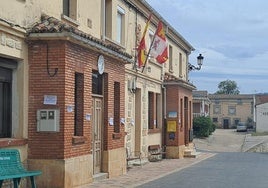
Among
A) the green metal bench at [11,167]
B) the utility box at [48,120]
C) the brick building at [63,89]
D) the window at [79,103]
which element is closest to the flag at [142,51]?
the brick building at [63,89]

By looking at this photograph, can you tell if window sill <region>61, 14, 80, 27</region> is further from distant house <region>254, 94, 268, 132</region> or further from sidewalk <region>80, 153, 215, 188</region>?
distant house <region>254, 94, 268, 132</region>

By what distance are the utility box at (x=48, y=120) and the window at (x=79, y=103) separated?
1335 millimetres

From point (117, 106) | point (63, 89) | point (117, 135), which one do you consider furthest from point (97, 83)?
point (63, 89)

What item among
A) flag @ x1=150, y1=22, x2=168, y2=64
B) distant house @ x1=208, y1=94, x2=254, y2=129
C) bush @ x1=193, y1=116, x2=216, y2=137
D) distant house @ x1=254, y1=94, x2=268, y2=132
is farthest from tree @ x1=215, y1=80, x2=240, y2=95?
flag @ x1=150, y1=22, x2=168, y2=64

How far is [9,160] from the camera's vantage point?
1045 cm

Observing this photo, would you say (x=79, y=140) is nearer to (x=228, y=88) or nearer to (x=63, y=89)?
(x=63, y=89)

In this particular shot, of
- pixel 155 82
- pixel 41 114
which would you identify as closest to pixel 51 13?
pixel 41 114

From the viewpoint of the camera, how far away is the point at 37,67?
12.2 meters

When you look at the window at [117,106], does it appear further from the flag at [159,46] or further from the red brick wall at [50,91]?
the flag at [159,46]

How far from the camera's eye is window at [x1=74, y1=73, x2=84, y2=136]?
13.5m

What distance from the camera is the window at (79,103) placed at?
1348cm

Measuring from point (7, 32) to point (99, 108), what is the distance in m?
4.98

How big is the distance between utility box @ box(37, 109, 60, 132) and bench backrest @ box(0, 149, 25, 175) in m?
1.45

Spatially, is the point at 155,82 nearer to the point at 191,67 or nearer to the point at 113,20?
the point at 113,20
